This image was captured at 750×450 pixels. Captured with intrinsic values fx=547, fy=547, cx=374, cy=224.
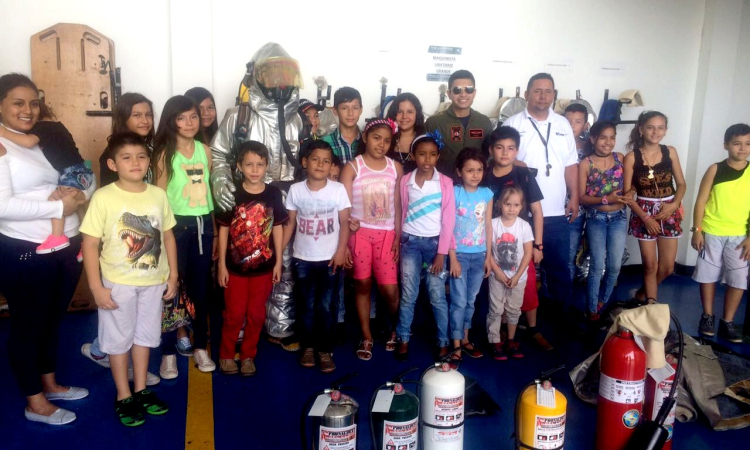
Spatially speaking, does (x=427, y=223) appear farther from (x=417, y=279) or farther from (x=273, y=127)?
(x=273, y=127)

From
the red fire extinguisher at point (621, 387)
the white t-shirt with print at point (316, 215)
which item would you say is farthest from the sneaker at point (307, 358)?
the red fire extinguisher at point (621, 387)

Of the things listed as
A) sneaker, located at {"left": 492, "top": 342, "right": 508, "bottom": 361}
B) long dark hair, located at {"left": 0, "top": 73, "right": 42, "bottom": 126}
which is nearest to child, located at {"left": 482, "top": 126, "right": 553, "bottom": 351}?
sneaker, located at {"left": 492, "top": 342, "right": 508, "bottom": 361}

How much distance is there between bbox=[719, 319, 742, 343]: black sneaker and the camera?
400cm

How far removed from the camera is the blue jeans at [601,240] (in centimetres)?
416

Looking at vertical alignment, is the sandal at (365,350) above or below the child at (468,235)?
below

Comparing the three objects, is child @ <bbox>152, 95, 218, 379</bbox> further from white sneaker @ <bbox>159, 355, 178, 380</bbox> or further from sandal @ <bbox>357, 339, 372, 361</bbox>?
sandal @ <bbox>357, 339, 372, 361</bbox>

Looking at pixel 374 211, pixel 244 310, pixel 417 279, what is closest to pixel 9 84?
pixel 244 310

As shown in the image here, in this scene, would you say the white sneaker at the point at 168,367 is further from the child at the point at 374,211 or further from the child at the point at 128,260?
the child at the point at 374,211

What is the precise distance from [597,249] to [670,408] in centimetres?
193

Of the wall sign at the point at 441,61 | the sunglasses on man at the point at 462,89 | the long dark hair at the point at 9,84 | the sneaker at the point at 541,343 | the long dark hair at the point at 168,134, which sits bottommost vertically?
the sneaker at the point at 541,343

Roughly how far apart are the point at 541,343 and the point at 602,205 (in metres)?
1.17

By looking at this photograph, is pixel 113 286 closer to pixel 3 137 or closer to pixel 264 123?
pixel 3 137

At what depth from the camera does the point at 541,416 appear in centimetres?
221

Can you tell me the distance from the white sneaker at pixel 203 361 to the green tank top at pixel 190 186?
88cm
